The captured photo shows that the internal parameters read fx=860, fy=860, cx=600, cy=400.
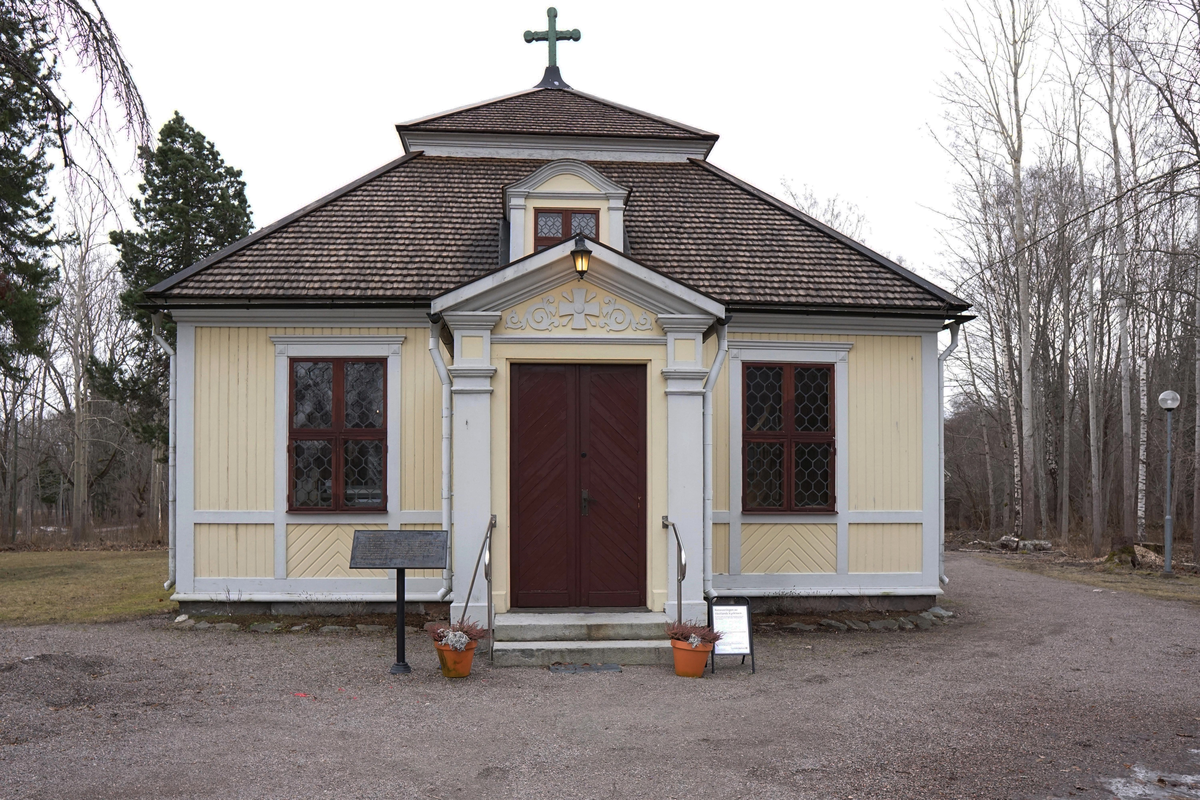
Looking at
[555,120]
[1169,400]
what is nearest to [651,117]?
[555,120]

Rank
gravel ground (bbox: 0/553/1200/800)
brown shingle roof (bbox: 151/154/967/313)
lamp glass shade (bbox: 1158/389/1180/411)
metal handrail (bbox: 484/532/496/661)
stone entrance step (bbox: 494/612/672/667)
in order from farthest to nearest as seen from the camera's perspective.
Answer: lamp glass shade (bbox: 1158/389/1180/411) < brown shingle roof (bbox: 151/154/967/313) < metal handrail (bbox: 484/532/496/661) < stone entrance step (bbox: 494/612/672/667) < gravel ground (bbox: 0/553/1200/800)

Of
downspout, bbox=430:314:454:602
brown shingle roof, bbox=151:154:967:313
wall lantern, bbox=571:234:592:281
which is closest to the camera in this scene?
wall lantern, bbox=571:234:592:281

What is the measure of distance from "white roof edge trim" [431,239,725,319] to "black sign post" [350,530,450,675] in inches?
88.7

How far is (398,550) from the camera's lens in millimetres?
8039

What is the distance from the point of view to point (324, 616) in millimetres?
10258

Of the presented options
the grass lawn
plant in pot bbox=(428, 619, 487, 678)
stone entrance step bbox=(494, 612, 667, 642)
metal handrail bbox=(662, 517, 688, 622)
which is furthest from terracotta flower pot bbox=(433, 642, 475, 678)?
the grass lawn

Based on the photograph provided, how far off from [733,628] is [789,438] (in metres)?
3.35

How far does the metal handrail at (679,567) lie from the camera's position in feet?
26.5

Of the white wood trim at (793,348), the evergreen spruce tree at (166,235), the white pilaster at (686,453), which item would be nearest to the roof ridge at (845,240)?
the white wood trim at (793,348)

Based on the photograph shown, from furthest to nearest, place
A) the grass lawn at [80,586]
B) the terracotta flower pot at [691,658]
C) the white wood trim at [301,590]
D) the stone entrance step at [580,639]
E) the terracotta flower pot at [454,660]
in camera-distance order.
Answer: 1. the grass lawn at [80,586]
2. the white wood trim at [301,590]
3. the stone entrance step at [580,639]
4. the terracotta flower pot at [691,658]
5. the terracotta flower pot at [454,660]

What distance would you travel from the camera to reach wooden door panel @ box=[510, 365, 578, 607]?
29.3 feet

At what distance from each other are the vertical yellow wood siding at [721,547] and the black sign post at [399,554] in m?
3.82

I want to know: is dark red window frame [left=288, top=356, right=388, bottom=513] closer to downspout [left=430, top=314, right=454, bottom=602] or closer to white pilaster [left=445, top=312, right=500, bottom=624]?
downspout [left=430, top=314, right=454, bottom=602]

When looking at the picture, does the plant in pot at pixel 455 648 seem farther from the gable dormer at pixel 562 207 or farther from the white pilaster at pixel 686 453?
the gable dormer at pixel 562 207
